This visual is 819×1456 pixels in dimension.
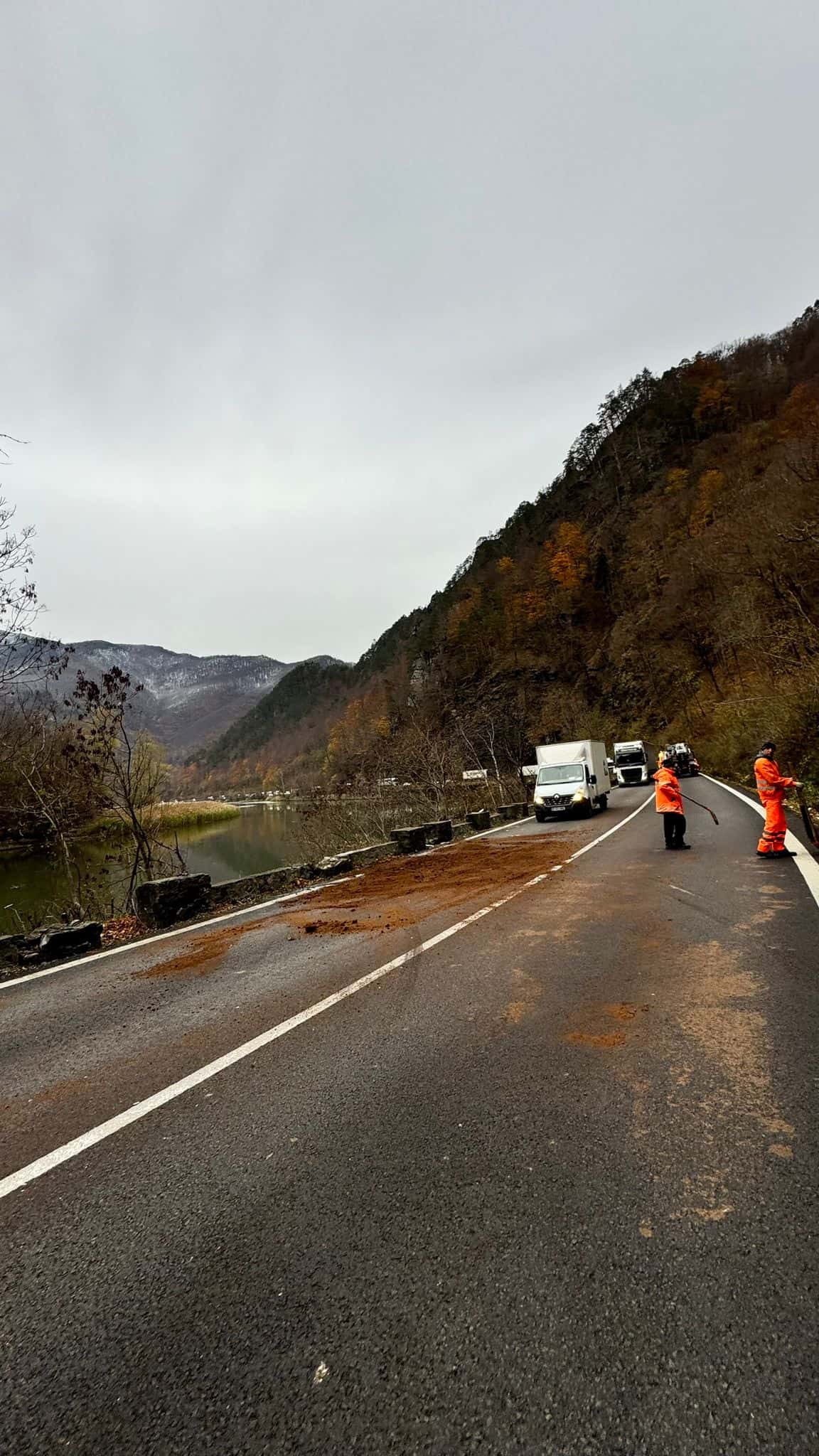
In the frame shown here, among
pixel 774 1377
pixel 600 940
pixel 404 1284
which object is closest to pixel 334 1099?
Answer: pixel 404 1284

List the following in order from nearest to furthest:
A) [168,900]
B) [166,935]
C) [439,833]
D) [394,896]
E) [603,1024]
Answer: [603,1024]
[166,935]
[168,900]
[394,896]
[439,833]

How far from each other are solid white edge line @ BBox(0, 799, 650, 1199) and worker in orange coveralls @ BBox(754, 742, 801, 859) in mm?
5961

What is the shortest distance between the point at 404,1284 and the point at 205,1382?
0.65m

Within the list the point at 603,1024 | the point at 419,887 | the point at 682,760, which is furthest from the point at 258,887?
the point at 682,760

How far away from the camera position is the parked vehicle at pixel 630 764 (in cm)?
3934

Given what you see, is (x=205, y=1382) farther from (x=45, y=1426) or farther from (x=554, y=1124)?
(x=554, y=1124)

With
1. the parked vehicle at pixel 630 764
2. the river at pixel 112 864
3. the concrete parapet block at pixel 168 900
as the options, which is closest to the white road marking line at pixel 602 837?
the concrete parapet block at pixel 168 900

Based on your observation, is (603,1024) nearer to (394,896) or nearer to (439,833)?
(394,896)

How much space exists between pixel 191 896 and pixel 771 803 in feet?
29.0

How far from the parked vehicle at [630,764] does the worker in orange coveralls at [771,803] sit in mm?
30501

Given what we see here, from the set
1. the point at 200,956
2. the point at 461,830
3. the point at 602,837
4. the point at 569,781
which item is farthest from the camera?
the point at 569,781

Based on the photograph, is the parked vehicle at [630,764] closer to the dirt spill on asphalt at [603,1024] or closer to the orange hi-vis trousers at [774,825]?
the orange hi-vis trousers at [774,825]

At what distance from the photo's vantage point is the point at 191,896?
9461 mm

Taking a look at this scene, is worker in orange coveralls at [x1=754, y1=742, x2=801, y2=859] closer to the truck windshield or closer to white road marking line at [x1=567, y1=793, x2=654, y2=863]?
white road marking line at [x1=567, y1=793, x2=654, y2=863]
